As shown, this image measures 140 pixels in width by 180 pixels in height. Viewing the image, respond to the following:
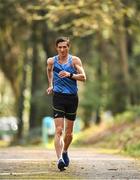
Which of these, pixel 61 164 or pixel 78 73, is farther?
pixel 78 73

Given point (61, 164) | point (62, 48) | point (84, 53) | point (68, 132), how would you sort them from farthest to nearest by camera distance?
point (84, 53) < point (68, 132) < point (62, 48) < point (61, 164)

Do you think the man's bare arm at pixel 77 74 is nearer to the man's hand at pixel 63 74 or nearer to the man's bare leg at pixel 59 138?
the man's hand at pixel 63 74

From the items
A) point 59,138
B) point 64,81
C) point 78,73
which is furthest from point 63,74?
point 59,138

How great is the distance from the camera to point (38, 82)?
40625 mm

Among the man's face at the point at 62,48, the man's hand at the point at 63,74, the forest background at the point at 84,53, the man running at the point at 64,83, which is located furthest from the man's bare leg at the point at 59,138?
the forest background at the point at 84,53

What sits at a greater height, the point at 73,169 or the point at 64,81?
the point at 64,81

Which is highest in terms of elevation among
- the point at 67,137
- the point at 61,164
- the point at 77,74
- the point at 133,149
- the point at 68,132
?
the point at 77,74

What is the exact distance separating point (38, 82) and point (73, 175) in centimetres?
2935

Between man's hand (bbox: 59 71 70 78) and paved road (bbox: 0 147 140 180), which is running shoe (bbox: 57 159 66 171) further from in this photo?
man's hand (bbox: 59 71 70 78)

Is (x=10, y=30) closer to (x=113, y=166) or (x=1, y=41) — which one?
(x=1, y=41)

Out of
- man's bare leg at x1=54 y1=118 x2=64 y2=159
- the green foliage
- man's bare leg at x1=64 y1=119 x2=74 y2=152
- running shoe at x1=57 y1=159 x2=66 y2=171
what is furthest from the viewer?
the green foliage

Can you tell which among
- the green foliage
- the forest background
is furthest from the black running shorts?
the forest background

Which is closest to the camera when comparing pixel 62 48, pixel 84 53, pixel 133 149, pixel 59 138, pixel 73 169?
pixel 59 138

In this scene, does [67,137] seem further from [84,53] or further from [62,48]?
[84,53]
